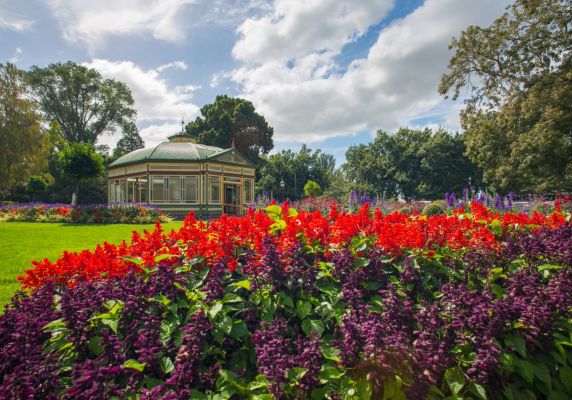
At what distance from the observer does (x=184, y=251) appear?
3172 millimetres

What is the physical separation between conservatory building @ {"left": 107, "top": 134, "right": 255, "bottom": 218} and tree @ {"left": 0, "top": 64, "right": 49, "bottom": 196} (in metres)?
6.66

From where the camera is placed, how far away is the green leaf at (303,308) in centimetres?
239

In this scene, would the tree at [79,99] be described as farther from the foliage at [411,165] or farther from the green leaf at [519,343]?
the green leaf at [519,343]

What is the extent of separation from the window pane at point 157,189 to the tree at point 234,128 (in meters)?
19.9

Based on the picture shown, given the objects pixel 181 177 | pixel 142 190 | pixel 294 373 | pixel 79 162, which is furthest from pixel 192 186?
pixel 294 373

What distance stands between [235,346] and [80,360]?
37.7 inches

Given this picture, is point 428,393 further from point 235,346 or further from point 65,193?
point 65,193

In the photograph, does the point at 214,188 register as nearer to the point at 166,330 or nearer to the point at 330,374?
the point at 166,330

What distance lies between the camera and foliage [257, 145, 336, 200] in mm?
41750

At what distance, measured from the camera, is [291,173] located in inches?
1662

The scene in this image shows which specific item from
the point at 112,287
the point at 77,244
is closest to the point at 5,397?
the point at 112,287

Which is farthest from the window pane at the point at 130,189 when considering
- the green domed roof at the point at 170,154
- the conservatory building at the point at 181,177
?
the green domed roof at the point at 170,154

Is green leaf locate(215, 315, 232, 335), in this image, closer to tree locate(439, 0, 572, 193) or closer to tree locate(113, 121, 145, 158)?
tree locate(439, 0, 572, 193)

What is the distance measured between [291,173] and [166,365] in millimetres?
40457
